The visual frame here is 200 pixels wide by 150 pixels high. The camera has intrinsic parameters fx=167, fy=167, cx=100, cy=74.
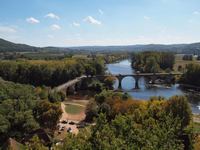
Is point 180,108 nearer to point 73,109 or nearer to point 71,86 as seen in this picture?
point 73,109

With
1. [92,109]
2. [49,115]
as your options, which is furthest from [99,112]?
[49,115]

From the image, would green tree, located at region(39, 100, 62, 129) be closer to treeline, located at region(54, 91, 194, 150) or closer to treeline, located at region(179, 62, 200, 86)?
treeline, located at region(54, 91, 194, 150)

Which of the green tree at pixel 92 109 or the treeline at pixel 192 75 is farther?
the treeline at pixel 192 75

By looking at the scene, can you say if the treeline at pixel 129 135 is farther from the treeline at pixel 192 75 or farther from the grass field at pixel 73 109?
the treeline at pixel 192 75

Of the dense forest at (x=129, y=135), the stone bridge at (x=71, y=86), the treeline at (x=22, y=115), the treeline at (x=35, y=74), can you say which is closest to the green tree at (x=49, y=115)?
the treeline at (x=22, y=115)

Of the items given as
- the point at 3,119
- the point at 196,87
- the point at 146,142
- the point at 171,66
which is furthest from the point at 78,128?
the point at 171,66

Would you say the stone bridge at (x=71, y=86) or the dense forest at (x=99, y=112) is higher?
the dense forest at (x=99, y=112)
